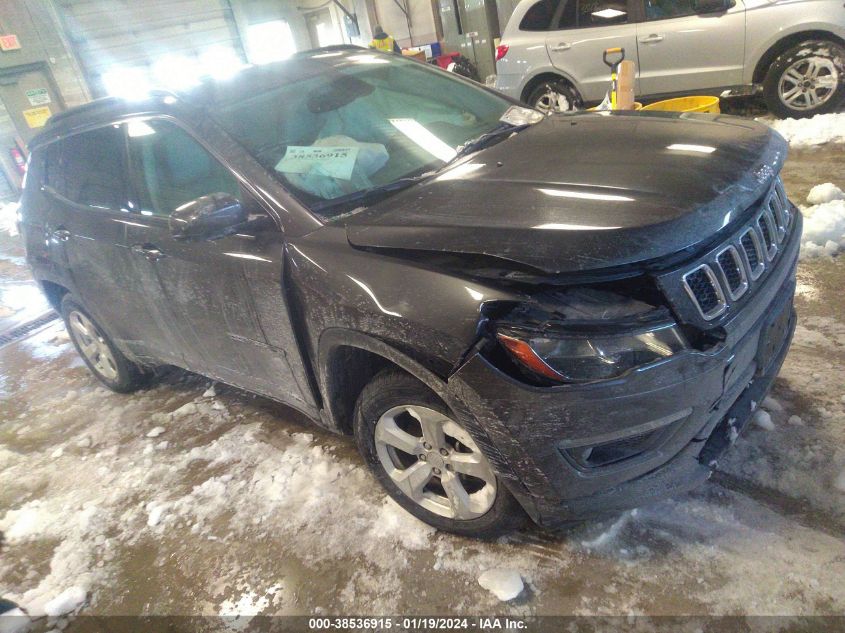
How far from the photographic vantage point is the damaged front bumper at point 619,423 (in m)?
1.42

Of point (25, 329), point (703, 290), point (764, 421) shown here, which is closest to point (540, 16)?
point (764, 421)

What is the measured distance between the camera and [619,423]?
1.44 m

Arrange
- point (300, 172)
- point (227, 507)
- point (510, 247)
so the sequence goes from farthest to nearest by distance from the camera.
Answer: point (227, 507), point (300, 172), point (510, 247)

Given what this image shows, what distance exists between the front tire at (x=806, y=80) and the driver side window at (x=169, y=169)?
5.54m

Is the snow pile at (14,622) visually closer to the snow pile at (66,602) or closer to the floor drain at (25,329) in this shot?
the snow pile at (66,602)

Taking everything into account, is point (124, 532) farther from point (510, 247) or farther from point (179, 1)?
point (179, 1)

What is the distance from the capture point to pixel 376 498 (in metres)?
2.29

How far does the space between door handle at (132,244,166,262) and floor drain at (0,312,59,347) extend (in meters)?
3.37

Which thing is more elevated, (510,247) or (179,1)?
(179,1)

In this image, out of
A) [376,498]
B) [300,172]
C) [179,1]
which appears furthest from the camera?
[179,1]

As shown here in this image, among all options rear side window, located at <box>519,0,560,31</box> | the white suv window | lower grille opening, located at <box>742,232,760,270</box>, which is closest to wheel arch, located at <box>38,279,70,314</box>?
lower grille opening, located at <box>742,232,760,270</box>

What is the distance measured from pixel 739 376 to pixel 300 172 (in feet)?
5.38

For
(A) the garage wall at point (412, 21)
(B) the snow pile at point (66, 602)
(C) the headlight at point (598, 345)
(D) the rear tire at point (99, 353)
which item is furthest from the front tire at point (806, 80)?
(A) the garage wall at point (412, 21)

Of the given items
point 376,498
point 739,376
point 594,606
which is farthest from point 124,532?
point 739,376
